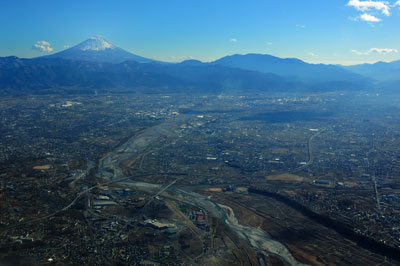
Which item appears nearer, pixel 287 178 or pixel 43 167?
pixel 287 178

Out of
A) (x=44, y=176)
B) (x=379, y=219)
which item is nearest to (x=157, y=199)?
(x=44, y=176)

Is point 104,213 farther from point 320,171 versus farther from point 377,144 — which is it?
point 377,144

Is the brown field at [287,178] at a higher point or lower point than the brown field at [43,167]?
lower

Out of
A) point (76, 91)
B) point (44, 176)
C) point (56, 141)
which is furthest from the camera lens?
point (76, 91)

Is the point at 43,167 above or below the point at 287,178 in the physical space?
above

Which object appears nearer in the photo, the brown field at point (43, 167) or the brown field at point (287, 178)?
the brown field at point (287, 178)

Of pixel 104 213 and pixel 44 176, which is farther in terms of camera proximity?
pixel 44 176

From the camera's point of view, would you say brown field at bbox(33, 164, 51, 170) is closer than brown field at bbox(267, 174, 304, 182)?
No

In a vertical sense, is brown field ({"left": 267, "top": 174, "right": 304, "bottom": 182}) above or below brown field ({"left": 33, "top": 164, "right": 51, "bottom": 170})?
below

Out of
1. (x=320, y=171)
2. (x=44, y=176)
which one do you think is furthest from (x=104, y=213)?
(x=320, y=171)

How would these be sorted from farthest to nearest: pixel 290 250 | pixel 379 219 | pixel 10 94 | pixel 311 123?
pixel 10 94 < pixel 311 123 < pixel 379 219 < pixel 290 250
